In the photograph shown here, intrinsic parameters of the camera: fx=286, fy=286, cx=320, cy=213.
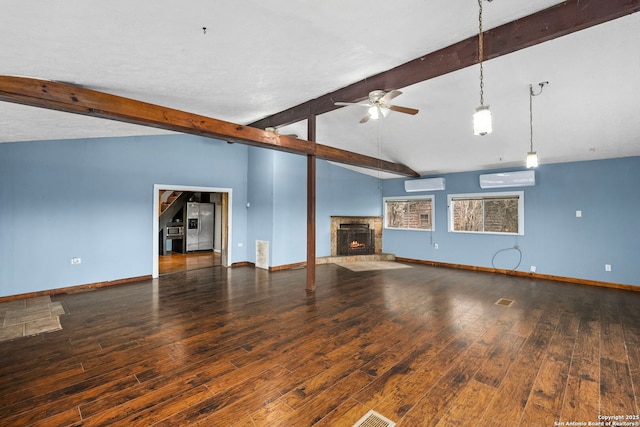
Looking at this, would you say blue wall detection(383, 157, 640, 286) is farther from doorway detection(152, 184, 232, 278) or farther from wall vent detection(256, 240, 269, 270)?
doorway detection(152, 184, 232, 278)

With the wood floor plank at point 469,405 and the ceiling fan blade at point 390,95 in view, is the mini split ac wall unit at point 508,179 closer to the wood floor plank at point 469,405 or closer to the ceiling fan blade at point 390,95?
the ceiling fan blade at point 390,95

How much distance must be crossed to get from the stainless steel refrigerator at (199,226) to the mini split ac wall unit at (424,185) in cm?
630

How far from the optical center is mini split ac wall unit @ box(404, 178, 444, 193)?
24.0 ft

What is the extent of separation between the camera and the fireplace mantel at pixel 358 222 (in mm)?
7809

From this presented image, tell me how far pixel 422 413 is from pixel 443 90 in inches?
142

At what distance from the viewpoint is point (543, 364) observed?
2527mm

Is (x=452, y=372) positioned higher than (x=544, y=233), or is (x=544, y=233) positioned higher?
(x=544, y=233)

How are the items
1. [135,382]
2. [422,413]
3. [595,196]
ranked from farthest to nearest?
[595,196] < [135,382] < [422,413]

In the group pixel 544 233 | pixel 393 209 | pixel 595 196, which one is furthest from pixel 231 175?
pixel 595 196

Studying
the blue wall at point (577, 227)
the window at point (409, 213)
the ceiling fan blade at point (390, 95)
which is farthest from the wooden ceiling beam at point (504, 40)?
the window at point (409, 213)

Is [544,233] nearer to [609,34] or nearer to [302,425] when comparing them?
[609,34]

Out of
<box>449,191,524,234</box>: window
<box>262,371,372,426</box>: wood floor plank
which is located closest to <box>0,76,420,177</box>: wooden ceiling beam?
<box>262,371,372,426</box>: wood floor plank

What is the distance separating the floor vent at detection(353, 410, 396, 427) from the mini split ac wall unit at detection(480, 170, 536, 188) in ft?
20.1

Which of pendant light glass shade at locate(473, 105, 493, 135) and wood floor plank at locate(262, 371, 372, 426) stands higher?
pendant light glass shade at locate(473, 105, 493, 135)
